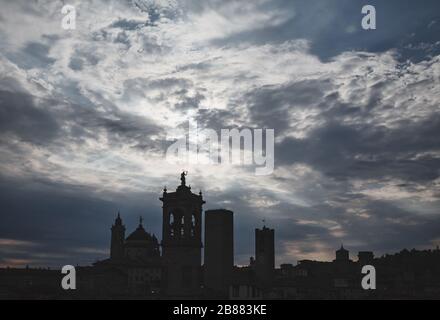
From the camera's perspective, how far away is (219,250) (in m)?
113

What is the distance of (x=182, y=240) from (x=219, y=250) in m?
18.4

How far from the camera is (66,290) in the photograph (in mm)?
105438

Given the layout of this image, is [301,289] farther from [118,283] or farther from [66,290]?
[66,290]

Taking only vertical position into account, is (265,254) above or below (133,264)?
above

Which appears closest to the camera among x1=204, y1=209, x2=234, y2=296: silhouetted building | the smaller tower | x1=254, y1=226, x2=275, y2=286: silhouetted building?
x1=204, y1=209, x2=234, y2=296: silhouetted building

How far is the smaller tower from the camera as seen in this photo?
14309 centimetres

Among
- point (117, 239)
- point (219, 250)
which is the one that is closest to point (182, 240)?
point (219, 250)

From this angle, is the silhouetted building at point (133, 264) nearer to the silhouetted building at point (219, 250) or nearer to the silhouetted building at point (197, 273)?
the silhouetted building at point (197, 273)

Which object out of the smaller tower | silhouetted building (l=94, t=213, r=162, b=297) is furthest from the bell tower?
the smaller tower

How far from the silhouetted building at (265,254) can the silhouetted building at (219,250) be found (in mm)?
20984

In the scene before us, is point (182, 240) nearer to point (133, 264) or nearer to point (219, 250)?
point (219, 250)

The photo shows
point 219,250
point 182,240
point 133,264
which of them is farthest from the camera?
point 133,264

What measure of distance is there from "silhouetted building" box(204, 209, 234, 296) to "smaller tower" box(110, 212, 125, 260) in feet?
116

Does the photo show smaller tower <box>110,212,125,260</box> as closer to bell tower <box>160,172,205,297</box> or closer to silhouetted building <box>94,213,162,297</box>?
silhouetted building <box>94,213,162,297</box>
